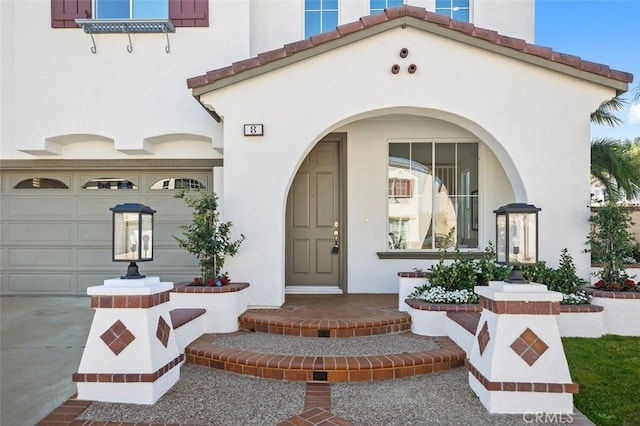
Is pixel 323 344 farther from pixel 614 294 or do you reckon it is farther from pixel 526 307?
pixel 614 294

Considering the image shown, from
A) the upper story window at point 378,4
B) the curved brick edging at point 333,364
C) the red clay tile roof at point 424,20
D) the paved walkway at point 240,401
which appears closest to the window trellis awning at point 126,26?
the red clay tile roof at point 424,20

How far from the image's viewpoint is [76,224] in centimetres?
749

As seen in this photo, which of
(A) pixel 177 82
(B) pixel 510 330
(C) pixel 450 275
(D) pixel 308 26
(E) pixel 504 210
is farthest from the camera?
(D) pixel 308 26

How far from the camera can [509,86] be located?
5.38 m

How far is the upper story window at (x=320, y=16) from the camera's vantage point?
24.2 feet

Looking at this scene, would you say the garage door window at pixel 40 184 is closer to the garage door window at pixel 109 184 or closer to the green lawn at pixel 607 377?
the garage door window at pixel 109 184

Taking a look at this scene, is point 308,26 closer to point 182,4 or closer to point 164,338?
point 182,4

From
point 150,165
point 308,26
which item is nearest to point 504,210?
point 308,26

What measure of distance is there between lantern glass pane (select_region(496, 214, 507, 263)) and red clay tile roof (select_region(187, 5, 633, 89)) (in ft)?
9.44

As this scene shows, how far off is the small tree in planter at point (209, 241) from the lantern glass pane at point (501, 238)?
10.7ft

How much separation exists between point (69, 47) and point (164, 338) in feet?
19.7

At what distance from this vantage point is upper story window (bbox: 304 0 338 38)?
737 cm

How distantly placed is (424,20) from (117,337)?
525cm
